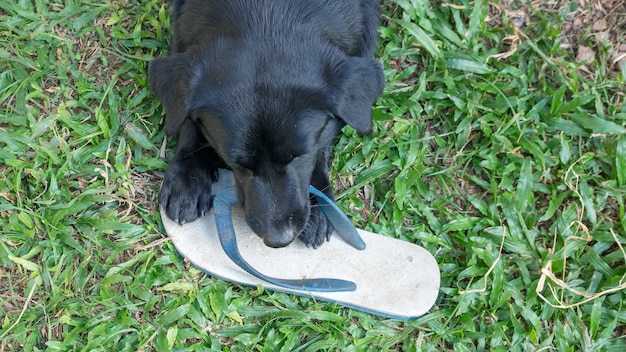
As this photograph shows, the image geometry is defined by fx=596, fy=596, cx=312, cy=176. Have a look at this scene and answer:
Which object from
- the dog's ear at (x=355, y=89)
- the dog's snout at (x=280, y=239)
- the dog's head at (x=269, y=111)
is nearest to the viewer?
the dog's head at (x=269, y=111)

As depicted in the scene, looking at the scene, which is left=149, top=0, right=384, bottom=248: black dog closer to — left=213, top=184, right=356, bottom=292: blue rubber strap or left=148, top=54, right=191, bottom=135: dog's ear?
left=148, top=54, right=191, bottom=135: dog's ear

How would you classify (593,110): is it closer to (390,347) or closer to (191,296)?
(390,347)

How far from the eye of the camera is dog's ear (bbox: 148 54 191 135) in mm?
2506

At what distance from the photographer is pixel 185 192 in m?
2.98

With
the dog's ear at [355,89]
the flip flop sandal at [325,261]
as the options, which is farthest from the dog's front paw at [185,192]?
the dog's ear at [355,89]

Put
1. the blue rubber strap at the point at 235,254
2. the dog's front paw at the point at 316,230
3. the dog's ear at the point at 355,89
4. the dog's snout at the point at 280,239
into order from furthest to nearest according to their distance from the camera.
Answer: the dog's front paw at the point at 316,230 → the blue rubber strap at the point at 235,254 → the dog's snout at the point at 280,239 → the dog's ear at the point at 355,89

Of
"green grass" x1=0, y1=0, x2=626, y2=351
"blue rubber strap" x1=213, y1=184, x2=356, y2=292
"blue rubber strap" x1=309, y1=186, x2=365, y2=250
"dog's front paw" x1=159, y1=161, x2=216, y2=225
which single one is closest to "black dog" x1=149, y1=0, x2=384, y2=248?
"blue rubber strap" x1=309, y1=186, x2=365, y2=250

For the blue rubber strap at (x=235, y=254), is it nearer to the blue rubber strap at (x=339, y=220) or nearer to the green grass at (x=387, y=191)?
the green grass at (x=387, y=191)

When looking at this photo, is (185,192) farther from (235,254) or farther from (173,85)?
(173,85)

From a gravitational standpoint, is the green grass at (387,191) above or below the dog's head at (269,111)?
below

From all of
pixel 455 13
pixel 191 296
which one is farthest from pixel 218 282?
pixel 455 13

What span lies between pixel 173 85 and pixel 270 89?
492 millimetres

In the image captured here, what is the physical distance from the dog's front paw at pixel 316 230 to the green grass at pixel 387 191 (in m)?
0.19

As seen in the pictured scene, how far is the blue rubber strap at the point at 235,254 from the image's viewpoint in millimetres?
2867
